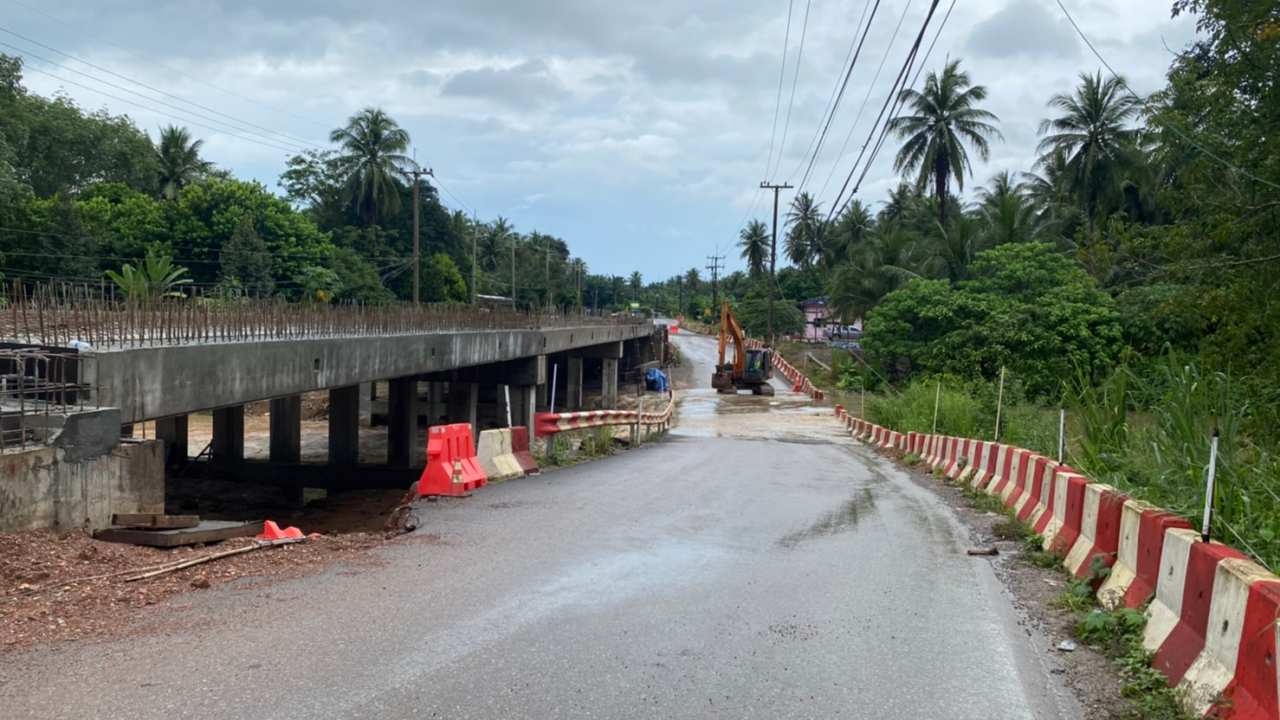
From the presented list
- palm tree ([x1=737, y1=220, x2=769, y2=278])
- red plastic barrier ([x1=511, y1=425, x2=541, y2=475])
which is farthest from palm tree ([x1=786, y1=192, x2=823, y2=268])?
red plastic barrier ([x1=511, y1=425, x2=541, y2=475])

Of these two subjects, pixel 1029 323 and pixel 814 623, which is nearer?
pixel 814 623

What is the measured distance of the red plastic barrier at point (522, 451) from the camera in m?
14.6

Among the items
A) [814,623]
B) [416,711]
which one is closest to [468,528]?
[814,623]

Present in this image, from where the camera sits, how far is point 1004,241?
48094 mm

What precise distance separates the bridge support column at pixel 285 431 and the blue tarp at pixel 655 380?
3071 centimetres

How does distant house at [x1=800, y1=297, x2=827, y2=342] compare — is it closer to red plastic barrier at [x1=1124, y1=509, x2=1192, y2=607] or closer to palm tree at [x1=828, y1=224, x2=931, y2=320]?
palm tree at [x1=828, y1=224, x2=931, y2=320]

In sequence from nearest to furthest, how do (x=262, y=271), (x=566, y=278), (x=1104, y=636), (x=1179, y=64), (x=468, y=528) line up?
(x=1104, y=636), (x=468, y=528), (x=1179, y=64), (x=262, y=271), (x=566, y=278)

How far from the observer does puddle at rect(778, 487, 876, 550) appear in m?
9.18

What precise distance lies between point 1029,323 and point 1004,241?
32.8 feet

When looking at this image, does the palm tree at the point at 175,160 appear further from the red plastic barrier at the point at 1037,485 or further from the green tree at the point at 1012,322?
the red plastic barrier at the point at 1037,485

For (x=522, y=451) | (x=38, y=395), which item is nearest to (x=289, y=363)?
(x=522, y=451)

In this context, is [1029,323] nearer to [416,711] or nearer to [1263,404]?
[1263,404]

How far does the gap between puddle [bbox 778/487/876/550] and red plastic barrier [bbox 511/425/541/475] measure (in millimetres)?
5038

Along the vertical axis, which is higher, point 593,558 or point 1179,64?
point 1179,64
